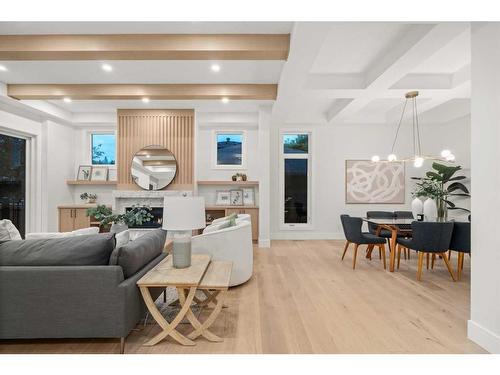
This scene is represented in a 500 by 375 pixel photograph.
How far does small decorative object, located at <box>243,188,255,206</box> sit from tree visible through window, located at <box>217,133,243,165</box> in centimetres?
67

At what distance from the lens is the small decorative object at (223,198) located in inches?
267

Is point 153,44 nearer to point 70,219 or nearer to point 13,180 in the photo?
point 13,180

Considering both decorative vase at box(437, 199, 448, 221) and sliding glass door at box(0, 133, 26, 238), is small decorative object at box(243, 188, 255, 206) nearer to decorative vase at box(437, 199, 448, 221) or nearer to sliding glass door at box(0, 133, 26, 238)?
decorative vase at box(437, 199, 448, 221)

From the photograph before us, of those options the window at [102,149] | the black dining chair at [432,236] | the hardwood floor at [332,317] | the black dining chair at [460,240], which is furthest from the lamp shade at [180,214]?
the window at [102,149]

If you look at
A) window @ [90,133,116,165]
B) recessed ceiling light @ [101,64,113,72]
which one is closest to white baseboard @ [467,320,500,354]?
recessed ceiling light @ [101,64,113,72]

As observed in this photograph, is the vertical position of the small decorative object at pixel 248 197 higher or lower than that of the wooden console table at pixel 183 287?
higher

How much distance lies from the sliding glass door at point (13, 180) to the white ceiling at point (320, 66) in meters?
1.07

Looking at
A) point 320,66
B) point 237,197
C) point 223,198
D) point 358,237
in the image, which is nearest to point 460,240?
point 358,237

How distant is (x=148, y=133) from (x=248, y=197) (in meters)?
2.54

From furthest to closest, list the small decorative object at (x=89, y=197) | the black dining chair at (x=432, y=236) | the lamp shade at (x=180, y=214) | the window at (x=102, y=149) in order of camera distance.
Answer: the window at (x=102, y=149) < the small decorative object at (x=89, y=197) < the black dining chair at (x=432, y=236) < the lamp shade at (x=180, y=214)

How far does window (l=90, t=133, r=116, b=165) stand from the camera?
22.7 feet

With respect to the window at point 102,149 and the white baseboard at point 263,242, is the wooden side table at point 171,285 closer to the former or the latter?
the white baseboard at point 263,242

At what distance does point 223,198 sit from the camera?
6828 mm
